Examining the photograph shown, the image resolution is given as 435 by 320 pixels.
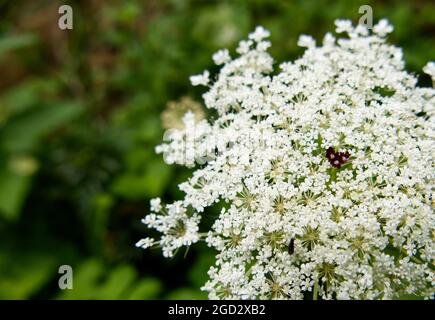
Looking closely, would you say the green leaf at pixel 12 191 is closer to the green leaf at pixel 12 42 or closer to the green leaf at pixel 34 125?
the green leaf at pixel 34 125

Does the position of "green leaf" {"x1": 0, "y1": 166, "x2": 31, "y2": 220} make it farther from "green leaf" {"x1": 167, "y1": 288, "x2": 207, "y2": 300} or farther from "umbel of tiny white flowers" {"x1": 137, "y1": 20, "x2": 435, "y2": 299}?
"umbel of tiny white flowers" {"x1": 137, "y1": 20, "x2": 435, "y2": 299}

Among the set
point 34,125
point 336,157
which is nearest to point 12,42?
point 34,125

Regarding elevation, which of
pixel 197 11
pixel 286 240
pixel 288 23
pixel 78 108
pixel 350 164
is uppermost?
pixel 197 11

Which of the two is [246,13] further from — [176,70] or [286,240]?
[286,240]

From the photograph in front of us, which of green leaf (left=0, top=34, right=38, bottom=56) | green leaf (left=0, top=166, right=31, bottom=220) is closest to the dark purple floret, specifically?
green leaf (left=0, top=166, right=31, bottom=220)

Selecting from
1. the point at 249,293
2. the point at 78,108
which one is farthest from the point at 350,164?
the point at 78,108

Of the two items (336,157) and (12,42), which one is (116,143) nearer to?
(12,42)

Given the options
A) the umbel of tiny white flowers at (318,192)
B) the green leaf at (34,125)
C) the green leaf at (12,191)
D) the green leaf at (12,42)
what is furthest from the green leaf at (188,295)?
the green leaf at (12,42)
